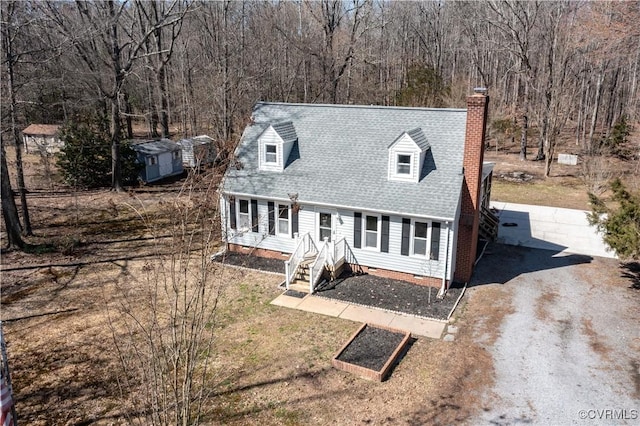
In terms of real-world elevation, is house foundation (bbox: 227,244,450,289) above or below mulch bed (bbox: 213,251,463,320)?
above

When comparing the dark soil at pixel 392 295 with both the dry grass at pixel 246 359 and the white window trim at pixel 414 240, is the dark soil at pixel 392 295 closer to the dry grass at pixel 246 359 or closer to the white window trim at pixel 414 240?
the dry grass at pixel 246 359

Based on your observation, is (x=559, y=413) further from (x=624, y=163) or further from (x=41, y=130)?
(x=41, y=130)

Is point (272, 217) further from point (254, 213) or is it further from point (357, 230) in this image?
point (357, 230)

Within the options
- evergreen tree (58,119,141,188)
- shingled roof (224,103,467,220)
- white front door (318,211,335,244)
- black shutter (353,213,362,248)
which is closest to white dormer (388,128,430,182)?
shingled roof (224,103,467,220)

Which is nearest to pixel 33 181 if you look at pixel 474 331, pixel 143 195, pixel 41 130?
pixel 143 195

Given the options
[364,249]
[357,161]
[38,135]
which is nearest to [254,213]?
[357,161]

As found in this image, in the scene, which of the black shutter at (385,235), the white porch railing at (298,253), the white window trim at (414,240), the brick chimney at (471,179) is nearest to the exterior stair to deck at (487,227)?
the brick chimney at (471,179)

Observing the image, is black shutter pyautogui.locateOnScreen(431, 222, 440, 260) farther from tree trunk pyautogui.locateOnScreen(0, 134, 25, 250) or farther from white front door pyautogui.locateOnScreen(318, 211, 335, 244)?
tree trunk pyautogui.locateOnScreen(0, 134, 25, 250)
